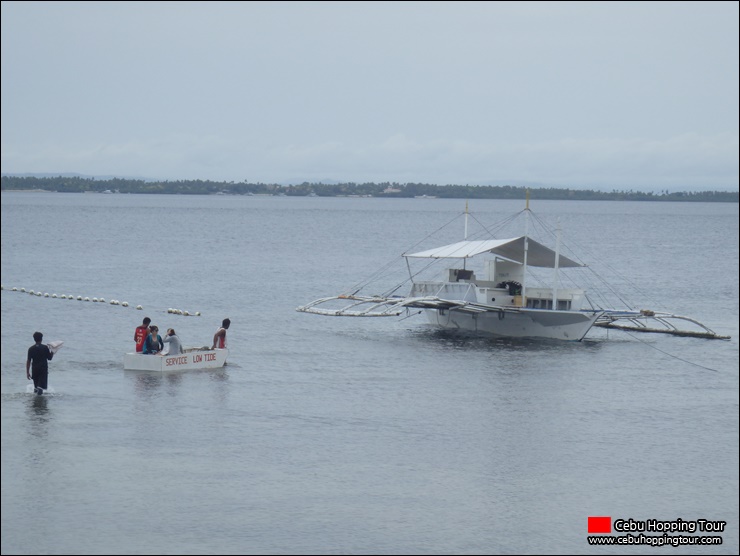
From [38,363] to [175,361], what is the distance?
6.70 metres

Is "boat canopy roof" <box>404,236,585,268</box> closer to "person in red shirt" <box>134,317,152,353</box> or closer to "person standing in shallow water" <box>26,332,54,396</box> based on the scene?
"person in red shirt" <box>134,317,152,353</box>

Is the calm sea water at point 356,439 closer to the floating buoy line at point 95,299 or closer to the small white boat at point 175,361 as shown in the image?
the small white boat at point 175,361

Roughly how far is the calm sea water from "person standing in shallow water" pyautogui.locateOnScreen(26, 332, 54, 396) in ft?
2.61

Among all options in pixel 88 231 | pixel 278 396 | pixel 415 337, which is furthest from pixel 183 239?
pixel 278 396

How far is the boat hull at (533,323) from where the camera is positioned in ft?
155

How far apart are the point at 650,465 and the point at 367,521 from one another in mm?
8348

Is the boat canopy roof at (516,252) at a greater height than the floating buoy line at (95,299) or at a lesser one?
greater

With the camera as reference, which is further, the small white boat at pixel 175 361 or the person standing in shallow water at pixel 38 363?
the small white boat at pixel 175 361

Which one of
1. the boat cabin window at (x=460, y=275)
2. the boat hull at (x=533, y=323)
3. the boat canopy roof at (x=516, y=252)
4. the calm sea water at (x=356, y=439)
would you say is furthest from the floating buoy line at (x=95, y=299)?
the boat hull at (x=533, y=323)

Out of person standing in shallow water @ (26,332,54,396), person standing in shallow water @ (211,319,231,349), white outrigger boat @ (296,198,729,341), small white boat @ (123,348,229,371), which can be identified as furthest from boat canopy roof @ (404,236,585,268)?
person standing in shallow water @ (26,332,54,396)

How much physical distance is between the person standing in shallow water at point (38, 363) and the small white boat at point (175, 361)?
5312 mm

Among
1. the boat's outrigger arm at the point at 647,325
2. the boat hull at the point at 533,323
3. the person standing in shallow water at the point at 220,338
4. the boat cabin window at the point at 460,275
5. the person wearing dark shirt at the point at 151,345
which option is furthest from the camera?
the boat cabin window at the point at 460,275

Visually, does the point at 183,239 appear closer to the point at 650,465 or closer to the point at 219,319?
the point at 219,319

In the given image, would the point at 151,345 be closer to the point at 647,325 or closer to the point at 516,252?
the point at 516,252
